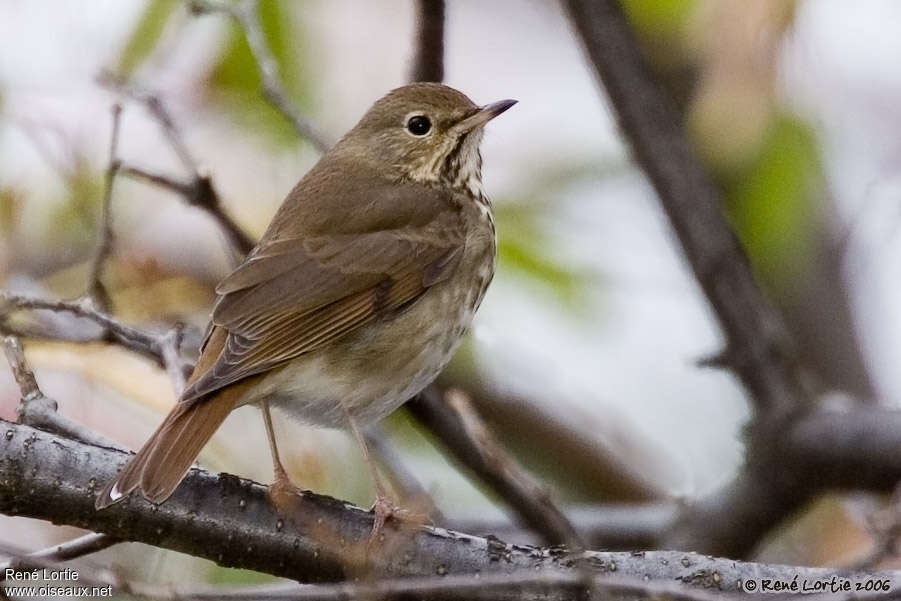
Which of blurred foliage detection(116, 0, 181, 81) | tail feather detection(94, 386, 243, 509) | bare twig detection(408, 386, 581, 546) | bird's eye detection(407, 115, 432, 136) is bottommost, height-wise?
bare twig detection(408, 386, 581, 546)

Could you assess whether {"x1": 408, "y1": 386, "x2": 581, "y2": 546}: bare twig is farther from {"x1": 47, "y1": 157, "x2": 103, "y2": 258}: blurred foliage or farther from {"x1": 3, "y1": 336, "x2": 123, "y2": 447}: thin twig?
{"x1": 47, "y1": 157, "x2": 103, "y2": 258}: blurred foliage

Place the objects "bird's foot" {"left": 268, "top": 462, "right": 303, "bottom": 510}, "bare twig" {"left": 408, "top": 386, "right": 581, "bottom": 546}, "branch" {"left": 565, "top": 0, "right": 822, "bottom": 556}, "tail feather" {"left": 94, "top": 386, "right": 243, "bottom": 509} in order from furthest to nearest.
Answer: "branch" {"left": 565, "top": 0, "right": 822, "bottom": 556}, "bare twig" {"left": 408, "top": 386, "right": 581, "bottom": 546}, "bird's foot" {"left": 268, "top": 462, "right": 303, "bottom": 510}, "tail feather" {"left": 94, "top": 386, "right": 243, "bottom": 509}

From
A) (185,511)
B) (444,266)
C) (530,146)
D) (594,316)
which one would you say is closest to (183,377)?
(185,511)

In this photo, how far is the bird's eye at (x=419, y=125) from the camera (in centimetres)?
574

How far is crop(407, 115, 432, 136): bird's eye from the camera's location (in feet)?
18.8

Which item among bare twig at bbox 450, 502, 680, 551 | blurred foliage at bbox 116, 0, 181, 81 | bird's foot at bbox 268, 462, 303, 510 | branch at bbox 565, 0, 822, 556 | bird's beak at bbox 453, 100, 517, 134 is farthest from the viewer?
bare twig at bbox 450, 502, 680, 551

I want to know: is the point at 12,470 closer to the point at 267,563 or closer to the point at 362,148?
the point at 267,563

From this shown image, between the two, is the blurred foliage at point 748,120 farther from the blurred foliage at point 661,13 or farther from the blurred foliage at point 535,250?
the blurred foliage at point 535,250

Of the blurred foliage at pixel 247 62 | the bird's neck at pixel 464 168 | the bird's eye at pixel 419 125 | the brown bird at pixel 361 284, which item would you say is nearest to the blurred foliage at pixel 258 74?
the blurred foliage at pixel 247 62

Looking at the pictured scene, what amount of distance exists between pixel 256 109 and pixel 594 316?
172 cm

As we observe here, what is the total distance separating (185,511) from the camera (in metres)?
3.71

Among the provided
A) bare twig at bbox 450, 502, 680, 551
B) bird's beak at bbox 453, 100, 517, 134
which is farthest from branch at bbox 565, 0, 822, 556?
bird's beak at bbox 453, 100, 517, 134

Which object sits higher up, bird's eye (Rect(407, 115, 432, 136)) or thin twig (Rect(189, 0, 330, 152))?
thin twig (Rect(189, 0, 330, 152))

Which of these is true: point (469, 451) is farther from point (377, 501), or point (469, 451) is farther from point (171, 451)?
point (171, 451)
